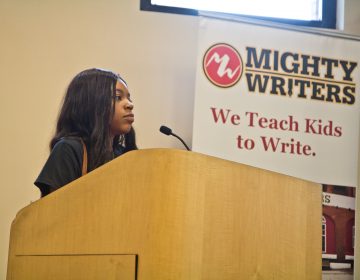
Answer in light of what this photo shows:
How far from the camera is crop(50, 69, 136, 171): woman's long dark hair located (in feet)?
6.82

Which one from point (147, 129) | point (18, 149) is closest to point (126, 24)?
point (147, 129)

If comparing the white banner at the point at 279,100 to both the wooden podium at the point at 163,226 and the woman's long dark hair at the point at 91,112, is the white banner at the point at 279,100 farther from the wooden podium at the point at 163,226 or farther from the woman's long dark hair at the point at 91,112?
the wooden podium at the point at 163,226

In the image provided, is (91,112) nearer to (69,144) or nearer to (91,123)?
(91,123)

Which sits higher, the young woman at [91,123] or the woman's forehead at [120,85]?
the woman's forehead at [120,85]

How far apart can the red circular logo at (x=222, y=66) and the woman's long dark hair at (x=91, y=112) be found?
92 cm

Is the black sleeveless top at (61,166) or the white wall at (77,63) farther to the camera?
the white wall at (77,63)

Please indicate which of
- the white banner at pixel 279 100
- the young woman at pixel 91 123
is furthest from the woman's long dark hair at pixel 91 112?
the white banner at pixel 279 100

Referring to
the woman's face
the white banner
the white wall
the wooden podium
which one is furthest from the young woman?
the white wall

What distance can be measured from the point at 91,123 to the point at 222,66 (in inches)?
43.9

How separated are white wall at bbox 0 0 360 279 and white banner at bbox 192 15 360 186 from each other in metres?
0.44

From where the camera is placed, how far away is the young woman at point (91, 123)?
199cm

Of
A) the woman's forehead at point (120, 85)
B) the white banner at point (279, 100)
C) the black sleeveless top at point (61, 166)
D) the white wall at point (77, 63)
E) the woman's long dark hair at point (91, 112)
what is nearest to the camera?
the black sleeveless top at point (61, 166)

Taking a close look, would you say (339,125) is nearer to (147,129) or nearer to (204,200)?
(147,129)

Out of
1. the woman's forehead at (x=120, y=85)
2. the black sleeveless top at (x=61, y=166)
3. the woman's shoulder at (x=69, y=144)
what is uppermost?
the woman's forehead at (x=120, y=85)
